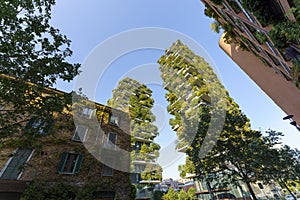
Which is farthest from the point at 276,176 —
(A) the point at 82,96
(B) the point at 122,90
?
(B) the point at 122,90

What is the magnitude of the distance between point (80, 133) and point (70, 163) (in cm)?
250

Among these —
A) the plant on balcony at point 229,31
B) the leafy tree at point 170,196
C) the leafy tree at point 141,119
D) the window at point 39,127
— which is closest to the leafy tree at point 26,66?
the window at point 39,127

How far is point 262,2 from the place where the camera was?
12.9 feet

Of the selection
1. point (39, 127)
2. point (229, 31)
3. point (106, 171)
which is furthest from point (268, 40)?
point (106, 171)

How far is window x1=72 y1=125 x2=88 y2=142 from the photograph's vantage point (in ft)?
38.7

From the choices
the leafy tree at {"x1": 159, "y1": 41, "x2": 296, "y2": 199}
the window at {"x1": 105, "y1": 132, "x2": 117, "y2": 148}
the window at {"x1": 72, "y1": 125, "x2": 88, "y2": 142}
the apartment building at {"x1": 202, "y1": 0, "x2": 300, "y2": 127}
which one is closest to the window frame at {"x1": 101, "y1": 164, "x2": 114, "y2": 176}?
the window at {"x1": 105, "y1": 132, "x2": 117, "y2": 148}

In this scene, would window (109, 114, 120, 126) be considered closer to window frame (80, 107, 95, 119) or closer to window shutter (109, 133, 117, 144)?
window shutter (109, 133, 117, 144)

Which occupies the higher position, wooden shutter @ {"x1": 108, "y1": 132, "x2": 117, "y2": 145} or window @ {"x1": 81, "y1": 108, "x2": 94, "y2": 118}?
window @ {"x1": 81, "y1": 108, "x2": 94, "y2": 118}

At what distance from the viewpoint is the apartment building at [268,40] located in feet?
11.7

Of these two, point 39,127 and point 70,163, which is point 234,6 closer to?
point 39,127

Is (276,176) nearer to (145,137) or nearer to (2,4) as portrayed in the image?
(145,137)

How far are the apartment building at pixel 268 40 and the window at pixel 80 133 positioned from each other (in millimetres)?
12608

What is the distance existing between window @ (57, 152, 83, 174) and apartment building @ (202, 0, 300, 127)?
12843mm

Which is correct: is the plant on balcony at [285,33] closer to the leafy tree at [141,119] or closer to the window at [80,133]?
the window at [80,133]
